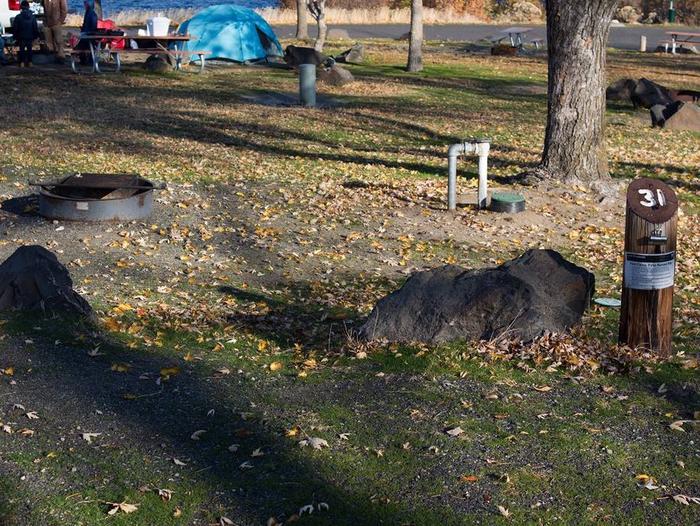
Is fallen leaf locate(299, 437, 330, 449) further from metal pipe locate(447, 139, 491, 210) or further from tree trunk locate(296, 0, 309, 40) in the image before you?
tree trunk locate(296, 0, 309, 40)

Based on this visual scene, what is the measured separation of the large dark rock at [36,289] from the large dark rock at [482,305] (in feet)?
7.03

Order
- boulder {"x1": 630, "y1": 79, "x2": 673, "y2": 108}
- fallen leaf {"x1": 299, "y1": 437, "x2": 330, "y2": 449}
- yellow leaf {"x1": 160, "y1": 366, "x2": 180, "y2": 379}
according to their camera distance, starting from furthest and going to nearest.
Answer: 1. boulder {"x1": 630, "y1": 79, "x2": 673, "y2": 108}
2. yellow leaf {"x1": 160, "y1": 366, "x2": 180, "y2": 379}
3. fallen leaf {"x1": 299, "y1": 437, "x2": 330, "y2": 449}

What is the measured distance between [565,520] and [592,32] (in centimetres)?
910

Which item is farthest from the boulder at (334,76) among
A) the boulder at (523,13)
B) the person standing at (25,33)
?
the boulder at (523,13)

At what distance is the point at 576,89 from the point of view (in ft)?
42.0

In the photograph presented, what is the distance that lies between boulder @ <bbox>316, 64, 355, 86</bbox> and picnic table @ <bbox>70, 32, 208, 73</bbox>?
3.58m

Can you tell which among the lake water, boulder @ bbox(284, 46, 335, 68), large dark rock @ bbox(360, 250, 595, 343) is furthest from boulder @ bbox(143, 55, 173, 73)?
the lake water

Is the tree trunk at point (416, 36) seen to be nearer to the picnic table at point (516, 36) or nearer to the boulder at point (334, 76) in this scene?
the boulder at point (334, 76)

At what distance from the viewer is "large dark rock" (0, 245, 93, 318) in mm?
7445

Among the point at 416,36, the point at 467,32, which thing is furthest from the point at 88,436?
the point at 467,32

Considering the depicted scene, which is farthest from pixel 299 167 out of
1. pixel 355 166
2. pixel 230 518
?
pixel 230 518

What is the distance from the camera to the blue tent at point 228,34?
2781 cm

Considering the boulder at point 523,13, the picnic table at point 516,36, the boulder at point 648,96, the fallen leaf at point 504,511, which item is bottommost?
the fallen leaf at point 504,511

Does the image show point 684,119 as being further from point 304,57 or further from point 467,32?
point 467,32
